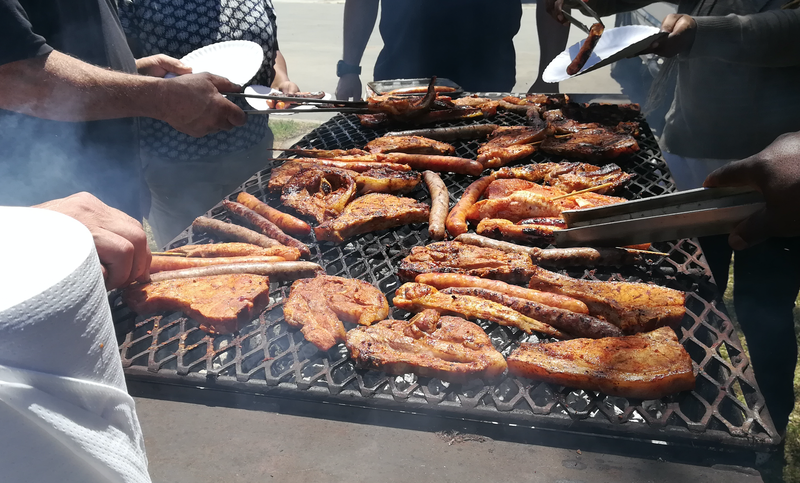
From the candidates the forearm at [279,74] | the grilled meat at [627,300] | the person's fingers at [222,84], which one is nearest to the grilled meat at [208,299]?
the person's fingers at [222,84]

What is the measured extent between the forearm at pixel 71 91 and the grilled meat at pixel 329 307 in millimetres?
1511

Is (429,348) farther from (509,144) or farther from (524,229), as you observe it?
(509,144)

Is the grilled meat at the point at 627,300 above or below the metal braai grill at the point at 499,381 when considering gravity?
above

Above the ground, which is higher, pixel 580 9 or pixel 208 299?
pixel 580 9

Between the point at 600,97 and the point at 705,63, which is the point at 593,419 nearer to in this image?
the point at 705,63

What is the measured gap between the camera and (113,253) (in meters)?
1.64

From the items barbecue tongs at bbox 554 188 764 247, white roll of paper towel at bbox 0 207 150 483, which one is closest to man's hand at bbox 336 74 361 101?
barbecue tongs at bbox 554 188 764 247

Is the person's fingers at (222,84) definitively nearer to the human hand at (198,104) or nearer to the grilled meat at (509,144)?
the human hand at (198,104)

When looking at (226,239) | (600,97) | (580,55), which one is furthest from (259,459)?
(600,97)

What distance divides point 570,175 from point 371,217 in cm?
158

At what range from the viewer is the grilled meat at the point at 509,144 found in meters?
3.84

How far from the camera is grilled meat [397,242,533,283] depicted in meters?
2.69

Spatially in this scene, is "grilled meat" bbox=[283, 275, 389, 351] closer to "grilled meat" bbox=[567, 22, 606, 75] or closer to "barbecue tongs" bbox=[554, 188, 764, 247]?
"barbecue tongs" bbox=[554, 188, 764, 247]

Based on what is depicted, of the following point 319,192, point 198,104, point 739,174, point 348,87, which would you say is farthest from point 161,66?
point 739,174
